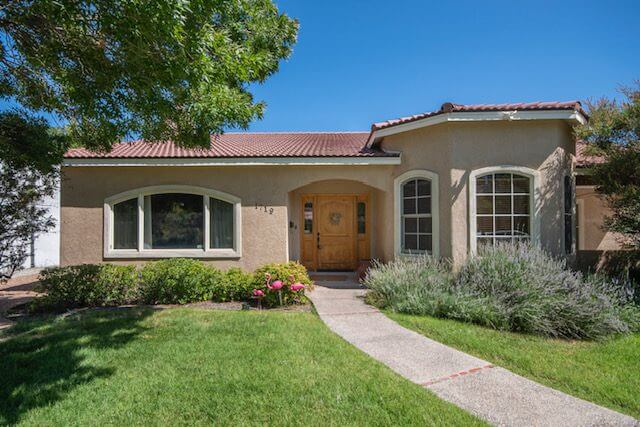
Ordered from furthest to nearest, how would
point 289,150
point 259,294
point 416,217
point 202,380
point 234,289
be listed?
1. point 289,150
2. point 416,217
3. point 234,289
4. point 259,294
5. point 202,380

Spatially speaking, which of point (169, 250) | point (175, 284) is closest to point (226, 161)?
point (169, 250)

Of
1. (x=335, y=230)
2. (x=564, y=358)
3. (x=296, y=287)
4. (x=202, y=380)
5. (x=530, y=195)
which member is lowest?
(x=564, y=358)

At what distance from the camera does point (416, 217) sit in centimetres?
965

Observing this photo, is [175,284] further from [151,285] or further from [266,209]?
[266,209]

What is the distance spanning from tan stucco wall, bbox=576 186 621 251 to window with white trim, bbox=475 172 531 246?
18.4 feet

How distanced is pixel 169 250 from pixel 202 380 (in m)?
6.72

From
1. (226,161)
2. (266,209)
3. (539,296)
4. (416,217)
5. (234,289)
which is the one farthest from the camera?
(266,209)

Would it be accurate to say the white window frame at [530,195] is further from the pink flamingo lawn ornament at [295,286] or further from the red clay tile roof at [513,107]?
the pink flamingo lawn ornament at [295,286]

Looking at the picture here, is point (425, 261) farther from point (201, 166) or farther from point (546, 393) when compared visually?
point (201, 166)

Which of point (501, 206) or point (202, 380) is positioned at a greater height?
point (501, 206)

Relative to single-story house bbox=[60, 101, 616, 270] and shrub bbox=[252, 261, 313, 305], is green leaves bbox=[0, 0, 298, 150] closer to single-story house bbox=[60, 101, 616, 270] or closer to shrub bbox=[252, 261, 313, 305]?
shrub bbox=[252, 261, 313, 305]

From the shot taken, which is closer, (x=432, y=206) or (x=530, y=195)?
(x=530, y=195)

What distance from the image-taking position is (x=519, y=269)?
709 centimetres

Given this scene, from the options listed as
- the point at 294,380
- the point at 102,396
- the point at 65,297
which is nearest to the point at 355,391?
the point at 294,380
